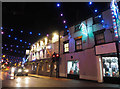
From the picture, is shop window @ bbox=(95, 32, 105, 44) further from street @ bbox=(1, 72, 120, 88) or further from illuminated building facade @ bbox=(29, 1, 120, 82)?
street @ bbox=(1, 72, 120, 88)

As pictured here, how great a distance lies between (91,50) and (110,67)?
10.0 ft

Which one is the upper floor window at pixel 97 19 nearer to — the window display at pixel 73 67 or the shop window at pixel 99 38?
the shop window at pixel 99 38

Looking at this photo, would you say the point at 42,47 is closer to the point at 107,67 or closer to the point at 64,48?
the point at 64,48

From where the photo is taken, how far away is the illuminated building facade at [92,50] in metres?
12.5

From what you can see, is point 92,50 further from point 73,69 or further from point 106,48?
point 73,69

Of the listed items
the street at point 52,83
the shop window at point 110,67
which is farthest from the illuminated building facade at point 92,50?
the street at point 52,83

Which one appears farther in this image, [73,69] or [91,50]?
[73,69]

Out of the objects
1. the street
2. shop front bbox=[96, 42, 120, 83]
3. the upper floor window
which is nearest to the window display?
the street

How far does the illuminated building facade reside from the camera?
1252 cm

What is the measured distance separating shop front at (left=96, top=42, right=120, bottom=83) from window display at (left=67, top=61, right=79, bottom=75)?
4.23m

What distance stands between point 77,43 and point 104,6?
629 cm

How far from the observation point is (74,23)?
59.8 feet

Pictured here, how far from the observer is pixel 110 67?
12891 mm

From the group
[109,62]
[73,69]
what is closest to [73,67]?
[73,69]
